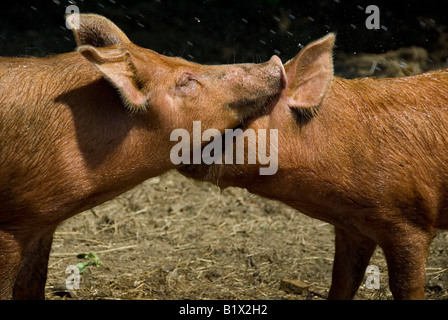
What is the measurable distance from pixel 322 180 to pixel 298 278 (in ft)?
5.40

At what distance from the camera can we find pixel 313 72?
15.9ft

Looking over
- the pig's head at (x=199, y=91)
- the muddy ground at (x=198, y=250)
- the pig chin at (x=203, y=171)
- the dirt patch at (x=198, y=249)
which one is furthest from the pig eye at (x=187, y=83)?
the dirt patch at (x=198, y=249)

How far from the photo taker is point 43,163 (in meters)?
4.50

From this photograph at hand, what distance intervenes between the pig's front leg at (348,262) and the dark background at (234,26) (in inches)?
175

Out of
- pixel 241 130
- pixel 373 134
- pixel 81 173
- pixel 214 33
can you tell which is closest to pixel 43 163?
pixel 81 173

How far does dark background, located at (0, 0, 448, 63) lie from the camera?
33.0ft

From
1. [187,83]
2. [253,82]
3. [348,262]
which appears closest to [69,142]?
[187,83]

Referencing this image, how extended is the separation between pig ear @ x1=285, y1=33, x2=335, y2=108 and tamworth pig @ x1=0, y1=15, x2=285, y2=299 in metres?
0.26

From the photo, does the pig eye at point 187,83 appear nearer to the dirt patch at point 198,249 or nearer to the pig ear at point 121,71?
the pig ear at point 121,71

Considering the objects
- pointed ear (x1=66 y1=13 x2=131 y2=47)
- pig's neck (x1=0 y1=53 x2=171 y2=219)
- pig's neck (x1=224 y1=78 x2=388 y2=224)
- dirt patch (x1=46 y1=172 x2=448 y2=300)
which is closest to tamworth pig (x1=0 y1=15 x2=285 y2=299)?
pig's neck (x1=0 y1=53 x2=171 y2=219)

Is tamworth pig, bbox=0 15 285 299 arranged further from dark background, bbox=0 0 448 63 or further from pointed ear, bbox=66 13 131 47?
dark background, bbox=0 0 448 63

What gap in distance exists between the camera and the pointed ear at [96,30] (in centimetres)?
497

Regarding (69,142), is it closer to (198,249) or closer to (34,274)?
(34,274)
